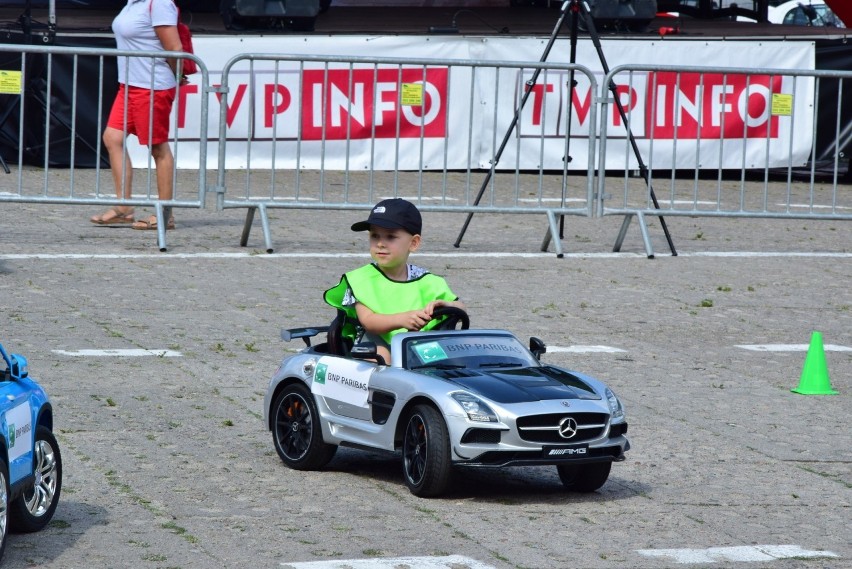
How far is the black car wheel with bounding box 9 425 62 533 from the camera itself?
4980 millimetres

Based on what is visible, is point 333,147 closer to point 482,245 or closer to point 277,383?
point 482,245

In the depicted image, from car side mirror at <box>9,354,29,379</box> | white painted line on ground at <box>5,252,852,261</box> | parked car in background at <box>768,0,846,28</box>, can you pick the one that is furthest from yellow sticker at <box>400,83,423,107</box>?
parked car in background at <box>768,0,846,28</box>

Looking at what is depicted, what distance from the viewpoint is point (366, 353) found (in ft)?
19.6

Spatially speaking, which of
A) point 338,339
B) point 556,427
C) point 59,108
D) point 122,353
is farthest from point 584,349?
point 59,108

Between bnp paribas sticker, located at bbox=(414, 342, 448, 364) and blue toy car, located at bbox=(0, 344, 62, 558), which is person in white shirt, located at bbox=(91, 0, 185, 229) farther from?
blue toy car, located at bbox=(0, 344, 62, 558)

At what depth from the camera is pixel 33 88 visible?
52.2ft

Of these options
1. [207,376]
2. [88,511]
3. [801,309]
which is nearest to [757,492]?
[88,511]

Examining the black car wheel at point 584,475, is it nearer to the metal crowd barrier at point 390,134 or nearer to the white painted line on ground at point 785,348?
the white painted line on ground at point 785,348

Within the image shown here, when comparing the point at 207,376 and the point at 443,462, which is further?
the point at 207,376

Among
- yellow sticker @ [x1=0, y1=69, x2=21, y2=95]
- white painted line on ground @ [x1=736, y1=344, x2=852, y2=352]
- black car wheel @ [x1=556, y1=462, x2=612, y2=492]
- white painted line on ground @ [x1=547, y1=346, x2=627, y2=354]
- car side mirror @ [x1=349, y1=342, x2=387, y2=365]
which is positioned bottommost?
black car wheel @ [x1=556, y1=462, x2=612, y2=492]

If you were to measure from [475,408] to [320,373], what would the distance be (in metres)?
0.87

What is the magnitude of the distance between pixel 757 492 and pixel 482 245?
700 centimetres

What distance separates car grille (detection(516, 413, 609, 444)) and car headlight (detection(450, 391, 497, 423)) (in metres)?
0.11

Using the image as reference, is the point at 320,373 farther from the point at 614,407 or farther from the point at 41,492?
the point at 41,492
